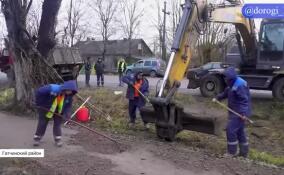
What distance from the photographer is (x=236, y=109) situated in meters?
9.94

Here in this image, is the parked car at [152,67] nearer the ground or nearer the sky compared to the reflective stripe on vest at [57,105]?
nearer the ground

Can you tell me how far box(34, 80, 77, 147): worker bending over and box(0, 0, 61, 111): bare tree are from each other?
15.5 ft

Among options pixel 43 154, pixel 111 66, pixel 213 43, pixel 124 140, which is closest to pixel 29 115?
pixel 124 140

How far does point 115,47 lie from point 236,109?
68009mm

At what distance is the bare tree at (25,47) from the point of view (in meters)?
14.4

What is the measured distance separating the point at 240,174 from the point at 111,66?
57490 millimetres

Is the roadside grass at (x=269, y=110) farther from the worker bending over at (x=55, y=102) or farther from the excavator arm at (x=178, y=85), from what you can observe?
the worker bending over at (x=55, y=102)

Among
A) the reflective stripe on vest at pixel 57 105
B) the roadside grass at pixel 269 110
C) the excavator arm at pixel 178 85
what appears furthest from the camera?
the roadside grass at pixel 269 110

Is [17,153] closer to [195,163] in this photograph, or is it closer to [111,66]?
[195,163]

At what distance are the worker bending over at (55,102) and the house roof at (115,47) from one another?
209 ft

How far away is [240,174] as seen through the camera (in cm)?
802

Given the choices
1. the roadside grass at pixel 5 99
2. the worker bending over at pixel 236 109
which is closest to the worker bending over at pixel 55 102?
the worker bending over at pixel 236 109

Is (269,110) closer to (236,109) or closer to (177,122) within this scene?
(177,122)

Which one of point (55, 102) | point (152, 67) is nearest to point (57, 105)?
point (55, 102)
